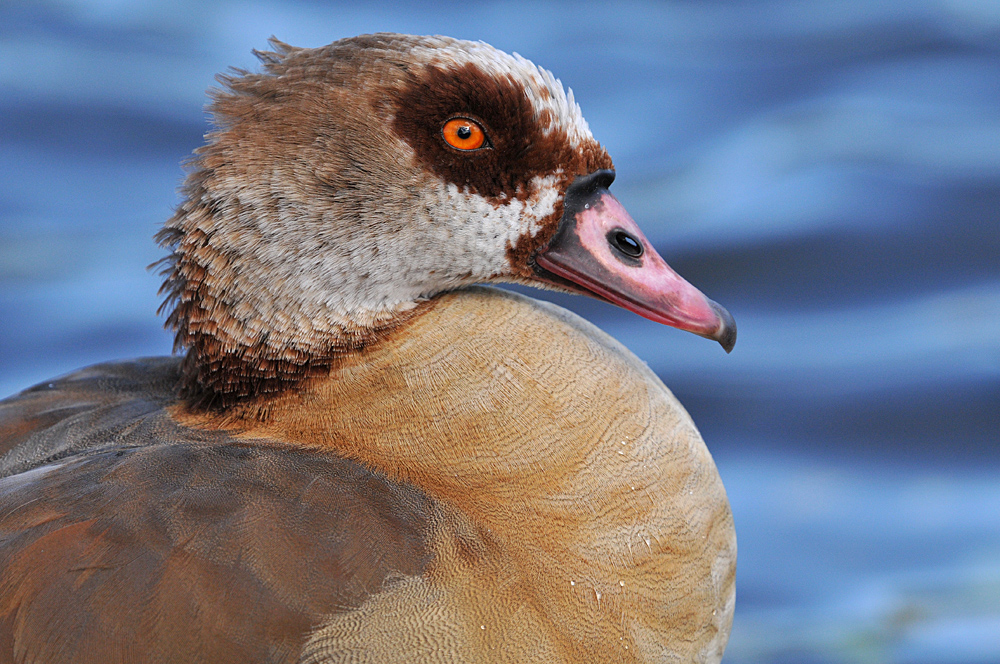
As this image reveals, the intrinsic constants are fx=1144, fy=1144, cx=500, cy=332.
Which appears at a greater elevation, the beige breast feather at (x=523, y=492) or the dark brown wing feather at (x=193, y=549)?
the beige breast feather at (x=523, y=492)

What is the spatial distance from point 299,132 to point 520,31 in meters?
3.79

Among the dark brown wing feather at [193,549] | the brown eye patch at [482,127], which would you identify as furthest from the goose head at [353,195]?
A: the dark brown wing feather at [193,549]

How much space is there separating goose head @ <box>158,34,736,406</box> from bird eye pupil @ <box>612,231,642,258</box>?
12 cm

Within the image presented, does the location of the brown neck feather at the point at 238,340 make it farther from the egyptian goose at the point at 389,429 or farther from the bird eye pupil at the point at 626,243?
the bird eye pupil at the point at 626,243

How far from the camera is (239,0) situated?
579 cm

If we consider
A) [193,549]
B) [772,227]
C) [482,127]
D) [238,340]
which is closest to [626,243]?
[482,127]

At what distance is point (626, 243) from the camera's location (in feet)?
7.41

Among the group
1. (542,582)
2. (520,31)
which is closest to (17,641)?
(542,582)

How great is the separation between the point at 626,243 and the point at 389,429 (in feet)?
1.96

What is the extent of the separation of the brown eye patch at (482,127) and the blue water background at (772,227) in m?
1.59

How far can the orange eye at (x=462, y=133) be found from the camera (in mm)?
2104

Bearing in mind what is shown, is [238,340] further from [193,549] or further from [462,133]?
[462,133]

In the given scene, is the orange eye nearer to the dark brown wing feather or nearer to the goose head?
the goose head

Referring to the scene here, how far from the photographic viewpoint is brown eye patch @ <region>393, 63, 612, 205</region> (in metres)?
2.09
